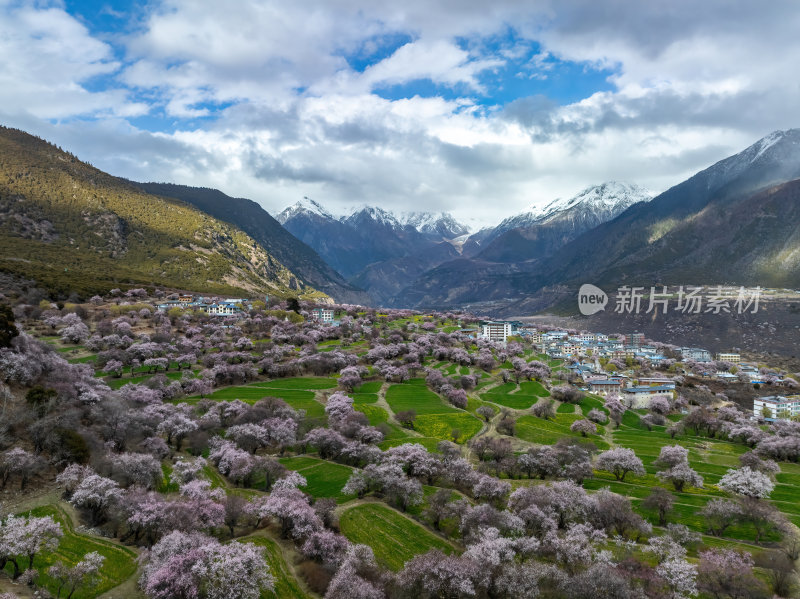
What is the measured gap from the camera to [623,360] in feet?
492

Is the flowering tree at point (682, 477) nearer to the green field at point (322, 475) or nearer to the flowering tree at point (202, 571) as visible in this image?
the green field at point (322, 475)

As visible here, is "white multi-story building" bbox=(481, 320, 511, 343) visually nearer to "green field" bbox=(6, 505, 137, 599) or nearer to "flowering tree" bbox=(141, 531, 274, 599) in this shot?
"flowering tree" bbox=(141, 531, 274, 599)

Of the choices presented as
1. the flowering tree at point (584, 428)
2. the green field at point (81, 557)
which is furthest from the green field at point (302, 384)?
the green field at point (81, 557)

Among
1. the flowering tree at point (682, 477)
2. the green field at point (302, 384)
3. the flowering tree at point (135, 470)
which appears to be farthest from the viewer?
the green field at point (302, 384)

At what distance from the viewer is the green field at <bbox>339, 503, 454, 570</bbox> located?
1539 inches

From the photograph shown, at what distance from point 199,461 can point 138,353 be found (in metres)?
47.7

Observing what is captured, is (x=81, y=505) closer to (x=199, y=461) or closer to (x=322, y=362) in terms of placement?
(x=199, y=461)

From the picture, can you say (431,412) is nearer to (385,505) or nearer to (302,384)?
(302,384)

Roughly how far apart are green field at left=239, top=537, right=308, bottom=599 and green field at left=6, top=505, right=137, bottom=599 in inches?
319

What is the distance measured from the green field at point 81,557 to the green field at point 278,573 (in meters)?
8.10

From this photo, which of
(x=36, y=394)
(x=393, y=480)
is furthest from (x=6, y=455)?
(x=393, y=480)

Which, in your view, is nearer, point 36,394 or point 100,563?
point 100,563

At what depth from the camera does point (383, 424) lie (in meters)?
68.8

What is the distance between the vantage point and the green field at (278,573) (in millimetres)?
31797
